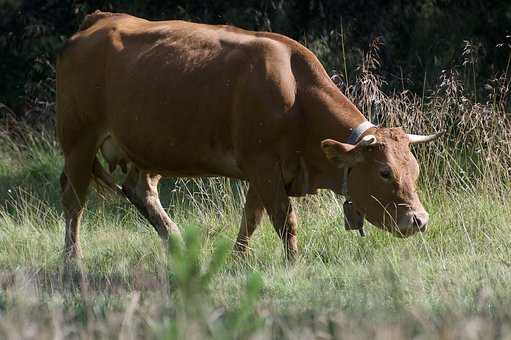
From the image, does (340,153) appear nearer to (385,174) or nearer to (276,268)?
(385,174)

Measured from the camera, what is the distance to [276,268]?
777 cm

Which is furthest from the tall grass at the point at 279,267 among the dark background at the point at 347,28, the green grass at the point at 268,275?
the dark background at the point at 347,28

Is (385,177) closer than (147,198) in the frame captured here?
Yes

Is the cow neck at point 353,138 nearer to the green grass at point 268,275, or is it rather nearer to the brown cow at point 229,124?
the brown cow at point 229,124

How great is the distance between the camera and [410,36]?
14594mm

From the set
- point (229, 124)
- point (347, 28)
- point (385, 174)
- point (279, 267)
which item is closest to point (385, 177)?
point (385, 174)

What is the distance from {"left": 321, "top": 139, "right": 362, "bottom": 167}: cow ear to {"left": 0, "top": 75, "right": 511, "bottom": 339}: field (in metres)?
0.65

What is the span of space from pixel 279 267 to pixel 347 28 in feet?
22.2

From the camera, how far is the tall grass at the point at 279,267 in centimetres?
439

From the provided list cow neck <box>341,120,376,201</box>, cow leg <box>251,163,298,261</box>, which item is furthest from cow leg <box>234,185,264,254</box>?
cow neck <box>341,120,376,201</box>

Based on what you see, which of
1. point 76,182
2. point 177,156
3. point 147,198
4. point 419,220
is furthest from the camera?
point 147,198

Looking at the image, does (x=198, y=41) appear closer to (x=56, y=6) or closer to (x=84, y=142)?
(x=84, y=142)

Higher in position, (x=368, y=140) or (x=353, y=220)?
(x=368, y=140)

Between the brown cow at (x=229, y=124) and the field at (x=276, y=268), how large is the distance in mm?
347
